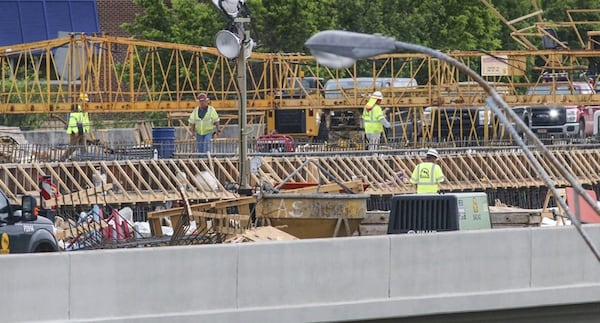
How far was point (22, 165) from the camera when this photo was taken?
27906 mm

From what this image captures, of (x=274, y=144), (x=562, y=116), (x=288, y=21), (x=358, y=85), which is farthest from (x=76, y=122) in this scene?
A: (x=562, y=116)

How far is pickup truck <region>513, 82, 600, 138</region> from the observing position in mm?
46062

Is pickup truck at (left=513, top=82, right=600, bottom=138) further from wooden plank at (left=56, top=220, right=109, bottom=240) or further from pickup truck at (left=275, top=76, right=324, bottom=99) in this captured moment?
wooden plank at (left=56, top=220, right=109, bottom=240)

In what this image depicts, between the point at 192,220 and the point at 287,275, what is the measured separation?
5295 millimetres

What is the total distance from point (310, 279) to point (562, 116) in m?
34.4

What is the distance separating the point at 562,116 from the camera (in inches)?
1849

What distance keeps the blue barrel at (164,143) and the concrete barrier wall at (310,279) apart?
18289mm

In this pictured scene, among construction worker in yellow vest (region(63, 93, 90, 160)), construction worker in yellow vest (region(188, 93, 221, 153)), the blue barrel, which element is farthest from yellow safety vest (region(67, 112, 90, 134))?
construction worker in yellow vest (region(188, 93, 221, 153))

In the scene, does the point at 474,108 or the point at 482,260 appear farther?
the point at 474,108

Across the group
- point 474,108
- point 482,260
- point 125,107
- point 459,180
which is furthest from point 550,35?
point 482,260

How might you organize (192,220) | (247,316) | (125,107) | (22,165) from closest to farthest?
1. (247,316)
2. (192,220)
3. (22,165)
4. (125,107)

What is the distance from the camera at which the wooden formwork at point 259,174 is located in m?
27.8

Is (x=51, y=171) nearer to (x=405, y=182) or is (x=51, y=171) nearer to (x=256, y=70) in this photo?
(x=405, y=182)

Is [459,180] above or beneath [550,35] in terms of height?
beneath
